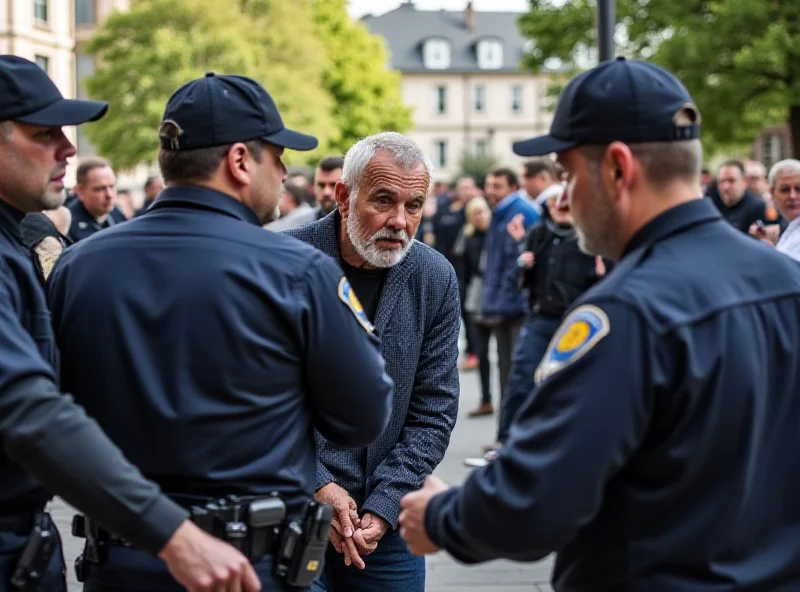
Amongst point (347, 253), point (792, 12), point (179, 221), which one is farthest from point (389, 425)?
point (792, 12)

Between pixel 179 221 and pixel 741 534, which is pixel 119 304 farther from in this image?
pixel 741 534

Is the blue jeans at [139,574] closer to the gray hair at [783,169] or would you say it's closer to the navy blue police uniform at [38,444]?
the navy blue police uniform at [38,444]

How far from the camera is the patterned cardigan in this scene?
384 centimetres

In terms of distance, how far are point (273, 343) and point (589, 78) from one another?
3.03 ft

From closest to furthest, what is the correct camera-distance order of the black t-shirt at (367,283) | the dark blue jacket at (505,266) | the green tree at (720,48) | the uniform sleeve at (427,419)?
the uniform sleeve at (427,419) → the black t-shirt at (367,283) → the dark blue jacket at (505,266) → the green tree at (720,48)

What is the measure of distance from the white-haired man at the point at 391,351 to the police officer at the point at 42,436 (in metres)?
1.09

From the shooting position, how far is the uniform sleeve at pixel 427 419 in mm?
3799

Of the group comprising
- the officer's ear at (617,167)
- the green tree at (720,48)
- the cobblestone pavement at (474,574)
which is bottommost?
the cobblestone pavement at (474,574)

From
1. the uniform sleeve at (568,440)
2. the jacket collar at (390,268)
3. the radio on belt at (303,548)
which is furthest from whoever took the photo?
the jacket collar at (390,268)

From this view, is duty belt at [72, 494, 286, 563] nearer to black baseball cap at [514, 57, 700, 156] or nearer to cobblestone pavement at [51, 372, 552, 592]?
black baseball cap at [514, 57, 700, 156]

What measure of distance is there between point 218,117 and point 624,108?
0.99 m

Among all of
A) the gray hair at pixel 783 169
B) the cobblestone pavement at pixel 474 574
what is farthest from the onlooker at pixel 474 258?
the cobblestone pavement at pixel 474 574

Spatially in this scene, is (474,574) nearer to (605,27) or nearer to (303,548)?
(303,548)

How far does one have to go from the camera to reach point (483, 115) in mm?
87250
